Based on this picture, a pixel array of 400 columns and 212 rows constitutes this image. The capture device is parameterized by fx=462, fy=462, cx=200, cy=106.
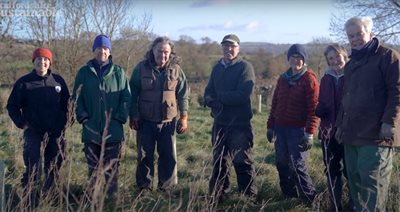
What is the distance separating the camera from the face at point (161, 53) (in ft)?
18.0

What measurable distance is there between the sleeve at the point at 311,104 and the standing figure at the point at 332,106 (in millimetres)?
89

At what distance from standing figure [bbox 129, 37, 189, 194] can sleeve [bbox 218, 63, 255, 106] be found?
0.63 m

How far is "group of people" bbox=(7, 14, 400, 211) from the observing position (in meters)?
5.00

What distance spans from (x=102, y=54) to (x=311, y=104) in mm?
2432

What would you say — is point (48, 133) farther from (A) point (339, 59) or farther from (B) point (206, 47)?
(B) point (206, 47)

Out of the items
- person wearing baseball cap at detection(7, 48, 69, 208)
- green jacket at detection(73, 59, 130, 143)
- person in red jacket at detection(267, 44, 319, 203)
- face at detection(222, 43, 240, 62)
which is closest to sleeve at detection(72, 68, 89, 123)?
green jacket at detection(73, 59, 130, 143)

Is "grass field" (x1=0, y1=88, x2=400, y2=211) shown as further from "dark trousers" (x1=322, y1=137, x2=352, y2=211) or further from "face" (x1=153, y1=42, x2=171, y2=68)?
"face" (x1=153, y1=42, x2=171, y2=68)

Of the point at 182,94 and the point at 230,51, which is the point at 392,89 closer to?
the point at 230,51

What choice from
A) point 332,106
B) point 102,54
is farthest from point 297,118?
point 102,54

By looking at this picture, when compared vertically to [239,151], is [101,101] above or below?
above

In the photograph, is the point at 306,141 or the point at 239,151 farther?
the point at 239,151

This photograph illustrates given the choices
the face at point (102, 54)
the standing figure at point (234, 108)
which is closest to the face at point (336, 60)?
the standing figure at point (234, 108)

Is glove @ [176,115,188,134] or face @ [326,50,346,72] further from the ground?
face @ [326,50,346,72]

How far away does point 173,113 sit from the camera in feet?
18.6
